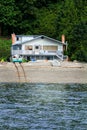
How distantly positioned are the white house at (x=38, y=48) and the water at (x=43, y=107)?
85.4ft

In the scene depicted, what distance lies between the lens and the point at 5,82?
6925 cm

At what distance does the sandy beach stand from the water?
230 inches

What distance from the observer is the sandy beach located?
7056 cm

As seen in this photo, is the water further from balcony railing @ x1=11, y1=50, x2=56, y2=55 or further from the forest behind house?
the forest behind house

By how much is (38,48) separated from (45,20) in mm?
8694

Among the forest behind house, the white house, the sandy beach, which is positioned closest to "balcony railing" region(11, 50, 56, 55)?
the white house

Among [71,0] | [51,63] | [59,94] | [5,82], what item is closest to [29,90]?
[59,94]

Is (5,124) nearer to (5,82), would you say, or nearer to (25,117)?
(25,117)

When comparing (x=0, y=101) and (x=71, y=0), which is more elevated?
(x=71, y=0)

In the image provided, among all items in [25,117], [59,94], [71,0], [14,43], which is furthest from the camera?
[71,0]

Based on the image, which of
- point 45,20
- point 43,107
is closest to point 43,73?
point 43,107

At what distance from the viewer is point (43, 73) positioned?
237 ft

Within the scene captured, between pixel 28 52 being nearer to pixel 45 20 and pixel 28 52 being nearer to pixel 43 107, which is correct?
pixel 45 20

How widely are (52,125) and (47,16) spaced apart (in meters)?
62.8
